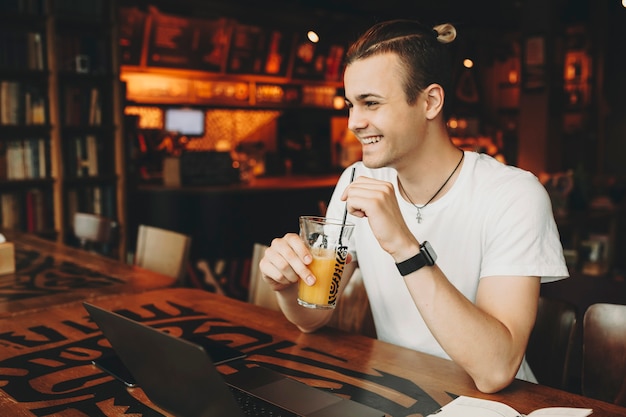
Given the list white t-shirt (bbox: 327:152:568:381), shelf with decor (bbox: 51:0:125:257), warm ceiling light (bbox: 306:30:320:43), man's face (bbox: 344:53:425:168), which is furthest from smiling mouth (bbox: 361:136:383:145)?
shelf with decor (bbox: 51:0:125:257)

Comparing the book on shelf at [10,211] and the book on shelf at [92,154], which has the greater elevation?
the book on shelf at [92,154]

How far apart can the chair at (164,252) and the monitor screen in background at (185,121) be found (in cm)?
445

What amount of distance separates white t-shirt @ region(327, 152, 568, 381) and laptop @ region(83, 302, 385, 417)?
1.74 ft

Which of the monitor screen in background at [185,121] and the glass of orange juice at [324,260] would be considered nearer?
the glass of orange juice at [324,260]

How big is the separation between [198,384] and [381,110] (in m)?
0.86

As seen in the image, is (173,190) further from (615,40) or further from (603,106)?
(615,40)

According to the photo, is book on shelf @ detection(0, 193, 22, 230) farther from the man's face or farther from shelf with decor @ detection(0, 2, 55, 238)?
the man's face

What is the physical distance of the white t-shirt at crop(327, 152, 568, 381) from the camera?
1.52m

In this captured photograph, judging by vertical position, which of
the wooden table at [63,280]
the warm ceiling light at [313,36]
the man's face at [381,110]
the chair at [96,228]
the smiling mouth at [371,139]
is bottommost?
the wooden table at [63,280]

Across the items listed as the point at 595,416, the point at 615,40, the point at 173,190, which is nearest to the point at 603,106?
the point at 615,40

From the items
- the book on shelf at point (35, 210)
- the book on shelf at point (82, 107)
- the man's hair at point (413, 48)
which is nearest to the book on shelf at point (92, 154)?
the book on shelf at point (82, 107)

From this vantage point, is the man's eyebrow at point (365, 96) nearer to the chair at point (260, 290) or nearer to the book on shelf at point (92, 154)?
the chair at point (260, 290)

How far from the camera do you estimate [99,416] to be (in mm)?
1187

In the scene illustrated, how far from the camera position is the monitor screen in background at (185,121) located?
7296mm
